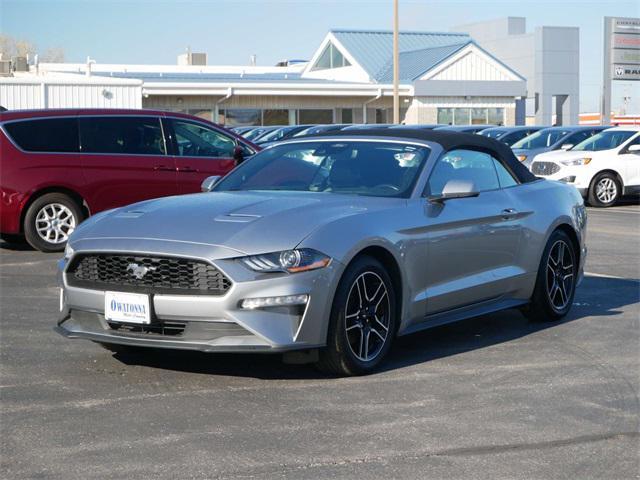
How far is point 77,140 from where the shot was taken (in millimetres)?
13648

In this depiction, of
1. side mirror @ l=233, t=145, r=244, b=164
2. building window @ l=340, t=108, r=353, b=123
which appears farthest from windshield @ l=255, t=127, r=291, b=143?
building window @ l=340, t=108, r=353, b=123

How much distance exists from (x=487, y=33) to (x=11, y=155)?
75.9 meters

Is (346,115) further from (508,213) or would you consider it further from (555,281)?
(508,213)

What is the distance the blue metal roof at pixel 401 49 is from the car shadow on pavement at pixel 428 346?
4302cm

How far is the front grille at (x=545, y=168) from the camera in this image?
2275 centimetres

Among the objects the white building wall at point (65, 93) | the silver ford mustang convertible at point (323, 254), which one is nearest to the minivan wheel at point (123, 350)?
the silver ford mustang convertible at point (323, 254)

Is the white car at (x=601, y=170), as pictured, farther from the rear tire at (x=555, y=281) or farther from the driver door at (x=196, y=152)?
the rear tire at (x=555, y=281)

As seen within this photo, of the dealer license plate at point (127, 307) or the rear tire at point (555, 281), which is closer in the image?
the dealer license plate at point (127, 307)

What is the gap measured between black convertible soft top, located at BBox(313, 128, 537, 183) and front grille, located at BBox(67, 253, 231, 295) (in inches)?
82.7

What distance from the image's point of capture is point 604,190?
22.4 m

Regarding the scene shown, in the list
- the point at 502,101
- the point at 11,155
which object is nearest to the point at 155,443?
the point at 11,155

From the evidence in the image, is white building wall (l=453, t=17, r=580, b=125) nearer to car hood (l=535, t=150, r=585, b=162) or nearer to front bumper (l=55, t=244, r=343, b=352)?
car hood (l=535, t=150, r=585, b=162)

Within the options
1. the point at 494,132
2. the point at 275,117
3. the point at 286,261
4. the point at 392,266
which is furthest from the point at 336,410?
the point at 275,117

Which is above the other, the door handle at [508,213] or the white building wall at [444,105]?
the white building wall at [444,105]
